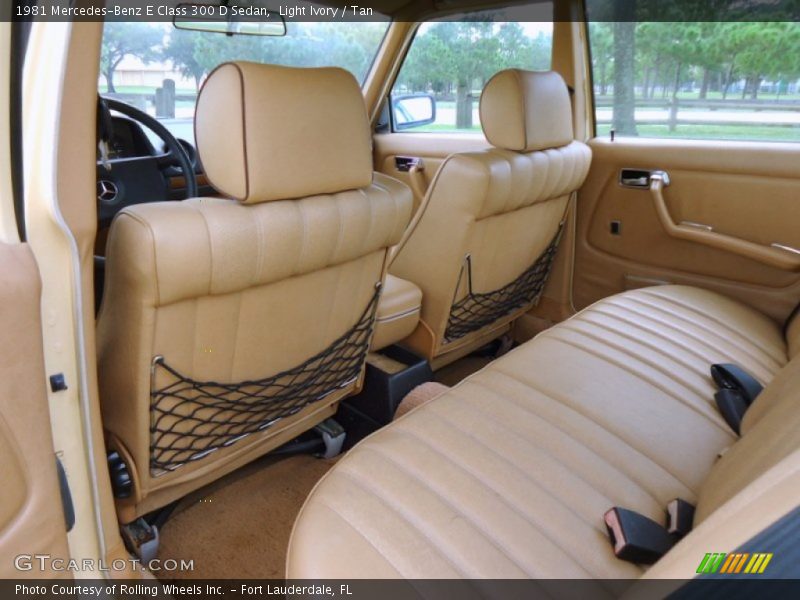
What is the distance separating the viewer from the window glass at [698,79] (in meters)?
2.24

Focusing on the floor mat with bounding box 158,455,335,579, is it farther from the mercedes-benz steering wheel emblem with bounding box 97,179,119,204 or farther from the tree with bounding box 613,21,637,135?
the tree with bounding box 613,21,637,135

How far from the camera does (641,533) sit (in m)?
0.98

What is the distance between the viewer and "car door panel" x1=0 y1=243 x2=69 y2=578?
87 centimetres

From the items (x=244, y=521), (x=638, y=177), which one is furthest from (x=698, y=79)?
(x=244, y=521)

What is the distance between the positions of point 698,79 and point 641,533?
6.75 ft

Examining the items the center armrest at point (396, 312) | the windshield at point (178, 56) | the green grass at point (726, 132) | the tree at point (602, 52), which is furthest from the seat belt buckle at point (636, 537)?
the tree at point (602, 52)

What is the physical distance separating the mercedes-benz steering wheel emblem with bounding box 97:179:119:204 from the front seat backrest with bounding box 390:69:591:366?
973 mm

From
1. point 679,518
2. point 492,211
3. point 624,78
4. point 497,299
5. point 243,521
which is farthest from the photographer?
point 624,78

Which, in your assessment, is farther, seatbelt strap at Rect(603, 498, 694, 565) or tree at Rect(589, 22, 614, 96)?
tree at Rect(589, 22, 614, 96)

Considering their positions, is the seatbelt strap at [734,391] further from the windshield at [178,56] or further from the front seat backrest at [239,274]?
the windshield at [178,56]

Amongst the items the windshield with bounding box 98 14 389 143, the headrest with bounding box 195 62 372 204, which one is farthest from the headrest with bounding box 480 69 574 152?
the headrest with bounding box 195 62 372 204

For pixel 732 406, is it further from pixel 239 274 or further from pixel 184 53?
pixel 184 53

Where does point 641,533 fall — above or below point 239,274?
below

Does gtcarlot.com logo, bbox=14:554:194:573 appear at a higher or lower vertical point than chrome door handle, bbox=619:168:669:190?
lower
